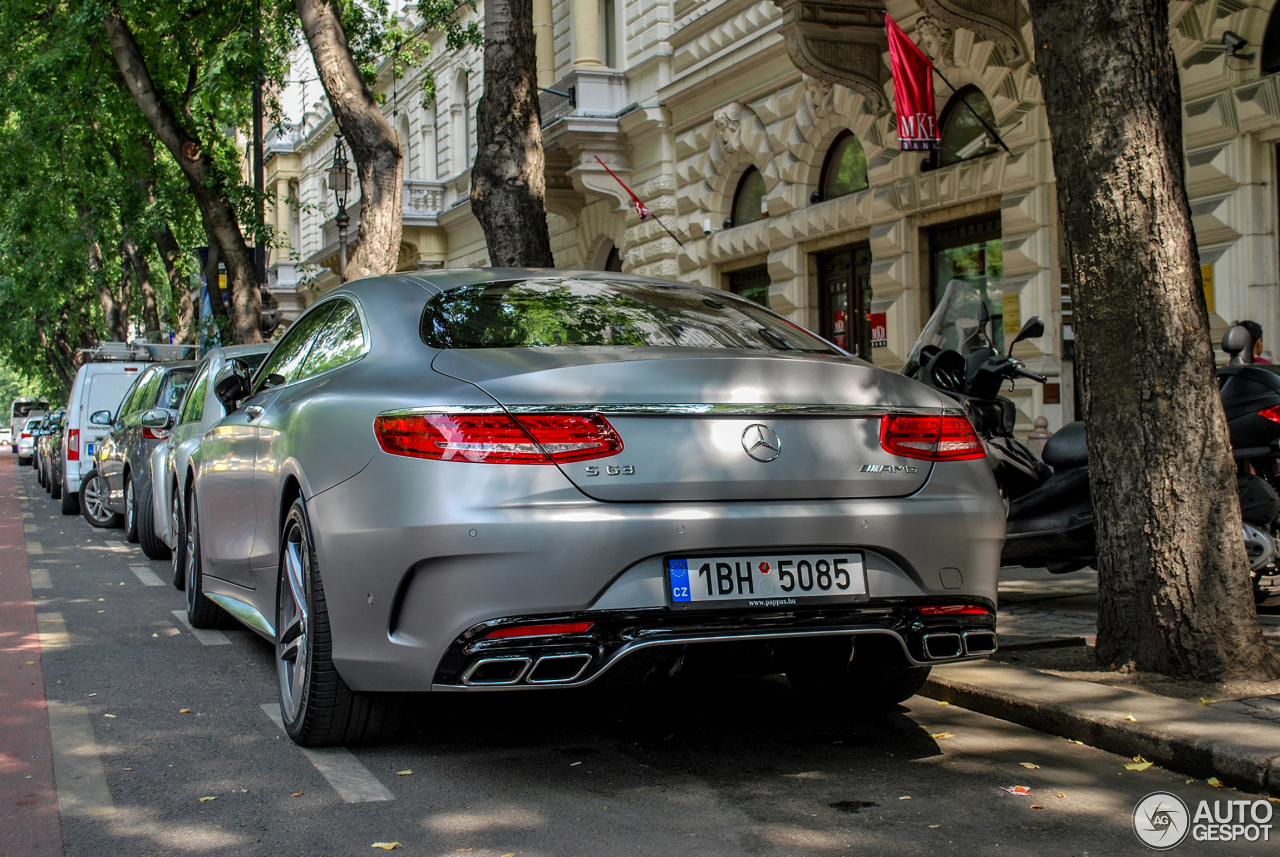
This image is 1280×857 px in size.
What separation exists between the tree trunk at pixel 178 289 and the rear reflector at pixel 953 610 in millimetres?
25947

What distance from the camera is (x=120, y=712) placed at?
5156 mm

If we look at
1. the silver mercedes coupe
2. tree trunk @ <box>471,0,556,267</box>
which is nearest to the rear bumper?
the silver mercedes coupe

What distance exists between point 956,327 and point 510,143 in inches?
185

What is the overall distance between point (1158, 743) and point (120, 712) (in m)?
3.72

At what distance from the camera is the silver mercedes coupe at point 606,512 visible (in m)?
3.67

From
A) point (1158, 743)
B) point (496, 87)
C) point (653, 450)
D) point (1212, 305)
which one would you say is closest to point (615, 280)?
point (653, 450)

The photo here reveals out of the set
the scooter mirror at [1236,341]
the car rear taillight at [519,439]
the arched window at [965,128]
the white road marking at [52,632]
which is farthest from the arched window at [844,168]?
the car rear taillight at [519,439]

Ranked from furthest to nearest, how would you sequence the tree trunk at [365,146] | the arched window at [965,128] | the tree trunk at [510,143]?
the arched window at [965,128], the tree trunk at [365,146], the tree trunk at [510,143]

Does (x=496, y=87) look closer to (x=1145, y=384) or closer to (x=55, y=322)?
(x=1145, y=384)

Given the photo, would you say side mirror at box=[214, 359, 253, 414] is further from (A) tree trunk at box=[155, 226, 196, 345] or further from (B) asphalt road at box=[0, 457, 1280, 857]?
(A) tree trunk at box=[155, 226, 196, 345]

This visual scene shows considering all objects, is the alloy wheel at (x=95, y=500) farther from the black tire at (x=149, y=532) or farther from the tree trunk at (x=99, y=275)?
the tree trunk at (x=99, y=275)

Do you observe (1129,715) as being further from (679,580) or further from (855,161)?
(855,161)

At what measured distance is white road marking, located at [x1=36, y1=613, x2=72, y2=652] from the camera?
6.70 meters

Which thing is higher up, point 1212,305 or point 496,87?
point 496,87
